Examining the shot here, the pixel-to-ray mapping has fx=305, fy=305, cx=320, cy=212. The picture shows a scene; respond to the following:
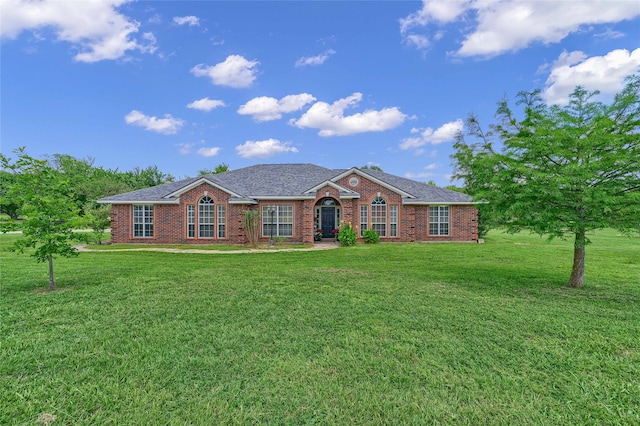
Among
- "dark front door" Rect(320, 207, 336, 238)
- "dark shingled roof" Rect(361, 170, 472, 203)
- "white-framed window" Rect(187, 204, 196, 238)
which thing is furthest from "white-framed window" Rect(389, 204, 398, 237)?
"white-framed window" Rect(187, 204, 196, 238)

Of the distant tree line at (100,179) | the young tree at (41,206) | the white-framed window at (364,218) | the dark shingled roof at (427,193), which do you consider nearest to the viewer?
the young tree at (41,206)

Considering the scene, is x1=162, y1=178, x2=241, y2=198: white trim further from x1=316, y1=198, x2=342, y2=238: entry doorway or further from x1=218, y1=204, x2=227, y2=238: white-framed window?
x1=316, y1=198, x2=342, y2=238: entry doorway

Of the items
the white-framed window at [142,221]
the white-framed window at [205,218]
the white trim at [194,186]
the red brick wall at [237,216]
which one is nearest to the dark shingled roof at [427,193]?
the red brick wall at [237,216]

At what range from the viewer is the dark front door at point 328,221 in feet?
67.6

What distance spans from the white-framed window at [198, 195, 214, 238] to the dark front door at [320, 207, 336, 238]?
709 cm

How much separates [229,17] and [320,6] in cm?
487

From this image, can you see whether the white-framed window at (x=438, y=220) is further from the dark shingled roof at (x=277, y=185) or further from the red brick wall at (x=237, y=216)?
the red brick wall at (x=237, y=216)

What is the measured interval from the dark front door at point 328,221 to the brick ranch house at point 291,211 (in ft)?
0.18

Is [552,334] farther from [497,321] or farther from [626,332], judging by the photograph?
[626,332]

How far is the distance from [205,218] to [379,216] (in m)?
11.0

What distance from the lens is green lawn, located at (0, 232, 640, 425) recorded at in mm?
2961

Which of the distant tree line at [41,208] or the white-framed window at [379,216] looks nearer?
the distant tree line at [41,208]

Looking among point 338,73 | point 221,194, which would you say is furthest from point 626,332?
point 338,73

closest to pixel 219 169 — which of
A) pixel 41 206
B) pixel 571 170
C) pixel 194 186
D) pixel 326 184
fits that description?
pixel 194 186
